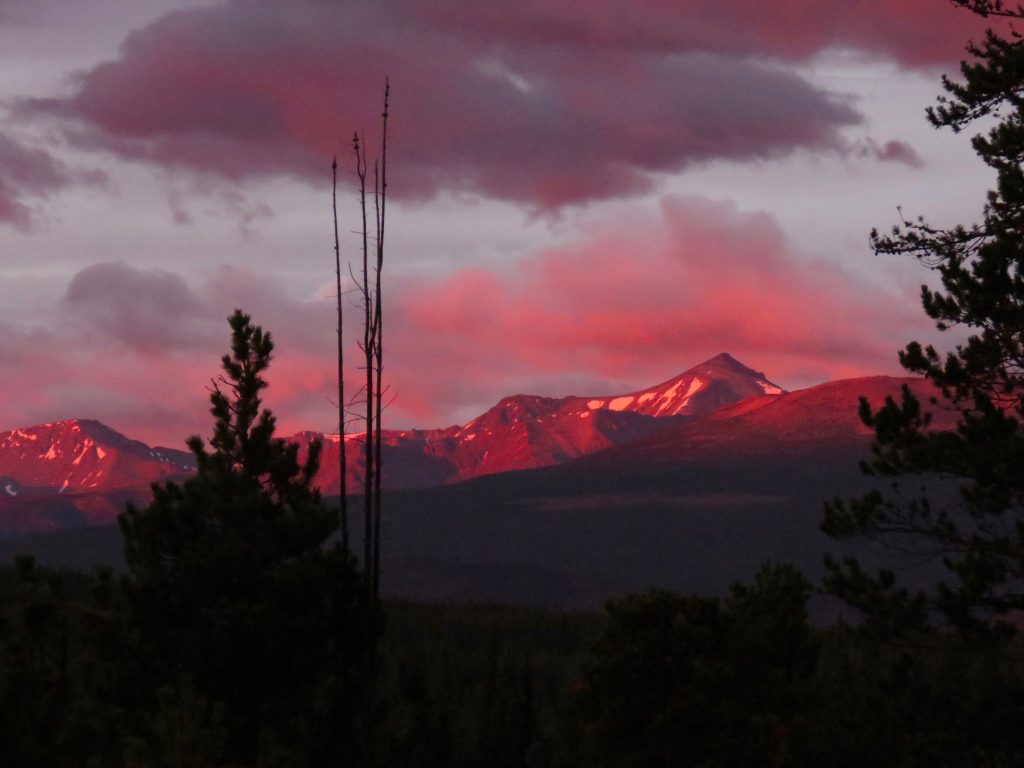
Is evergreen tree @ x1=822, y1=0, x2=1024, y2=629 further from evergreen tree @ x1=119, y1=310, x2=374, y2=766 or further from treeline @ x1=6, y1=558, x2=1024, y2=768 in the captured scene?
evergreen tree @ x1=119, y1=310, x2=374, y2=766

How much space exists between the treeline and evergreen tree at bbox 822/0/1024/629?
2.49 ft

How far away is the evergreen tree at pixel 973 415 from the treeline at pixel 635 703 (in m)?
0.76

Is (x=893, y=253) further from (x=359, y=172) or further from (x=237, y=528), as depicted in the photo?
(x=237, y=528)

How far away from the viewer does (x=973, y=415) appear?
22.3 m

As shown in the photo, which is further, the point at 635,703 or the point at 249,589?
the point at 249,589

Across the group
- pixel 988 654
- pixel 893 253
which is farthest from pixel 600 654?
pixel 893 253

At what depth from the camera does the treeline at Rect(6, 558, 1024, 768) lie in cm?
1434

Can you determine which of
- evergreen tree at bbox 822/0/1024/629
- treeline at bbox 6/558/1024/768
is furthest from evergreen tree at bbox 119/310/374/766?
evergreen tree at bbox 822/0/1024/629

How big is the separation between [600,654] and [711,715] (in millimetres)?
1611

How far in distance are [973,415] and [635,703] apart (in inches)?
306

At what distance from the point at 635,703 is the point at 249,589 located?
31.1ft

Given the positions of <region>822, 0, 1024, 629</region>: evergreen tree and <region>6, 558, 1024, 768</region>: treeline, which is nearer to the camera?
<region>6, 558, 1024, 768</region>: treeline

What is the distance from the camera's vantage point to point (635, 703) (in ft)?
59.8

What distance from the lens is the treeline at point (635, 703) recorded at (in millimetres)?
14344
